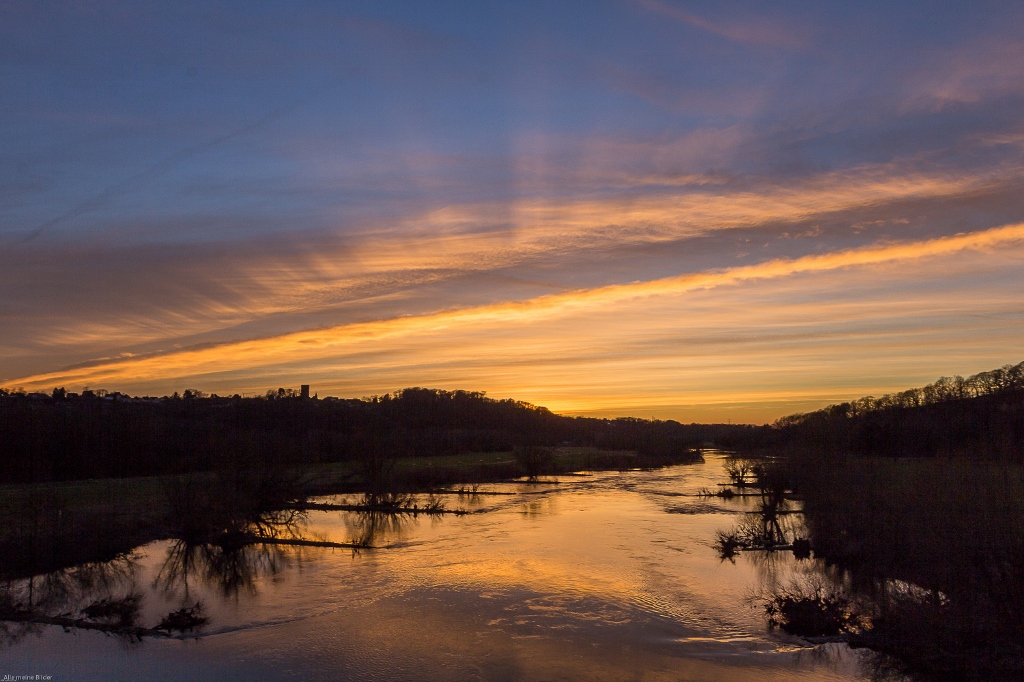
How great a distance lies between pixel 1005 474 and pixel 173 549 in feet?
84.5

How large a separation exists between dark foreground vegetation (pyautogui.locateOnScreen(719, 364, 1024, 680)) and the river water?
94 centimetres

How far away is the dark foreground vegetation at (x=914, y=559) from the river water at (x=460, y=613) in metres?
0.94

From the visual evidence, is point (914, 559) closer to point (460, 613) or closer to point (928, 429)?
point (460, 613)

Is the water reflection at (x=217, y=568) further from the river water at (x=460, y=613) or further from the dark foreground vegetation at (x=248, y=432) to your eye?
the dark foreground vegetation at (x=248, y=432)

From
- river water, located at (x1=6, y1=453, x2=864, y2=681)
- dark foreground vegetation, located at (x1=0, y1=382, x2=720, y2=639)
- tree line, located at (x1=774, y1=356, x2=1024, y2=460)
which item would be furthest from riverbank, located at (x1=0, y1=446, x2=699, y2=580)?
tree line, located at (x1=774, y1=356, x2=1024, y2=460)

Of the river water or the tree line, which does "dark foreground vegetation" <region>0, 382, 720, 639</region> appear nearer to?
the river water

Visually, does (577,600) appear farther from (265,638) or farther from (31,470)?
(31,470)

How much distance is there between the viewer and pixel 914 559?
1789cm

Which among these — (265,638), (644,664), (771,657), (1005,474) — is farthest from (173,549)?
(1005,474)

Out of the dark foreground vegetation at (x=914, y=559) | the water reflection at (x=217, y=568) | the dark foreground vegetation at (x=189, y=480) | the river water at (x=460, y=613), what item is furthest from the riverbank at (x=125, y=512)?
the dark foreground vegetation at (x=914, y=559)

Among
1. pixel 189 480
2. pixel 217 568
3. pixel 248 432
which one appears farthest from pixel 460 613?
pixel 248 432

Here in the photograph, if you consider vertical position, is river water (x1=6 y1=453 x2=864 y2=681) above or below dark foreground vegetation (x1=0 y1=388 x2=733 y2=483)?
below

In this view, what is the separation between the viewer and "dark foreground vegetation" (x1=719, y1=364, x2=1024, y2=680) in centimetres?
1301

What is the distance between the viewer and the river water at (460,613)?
44.2ft
